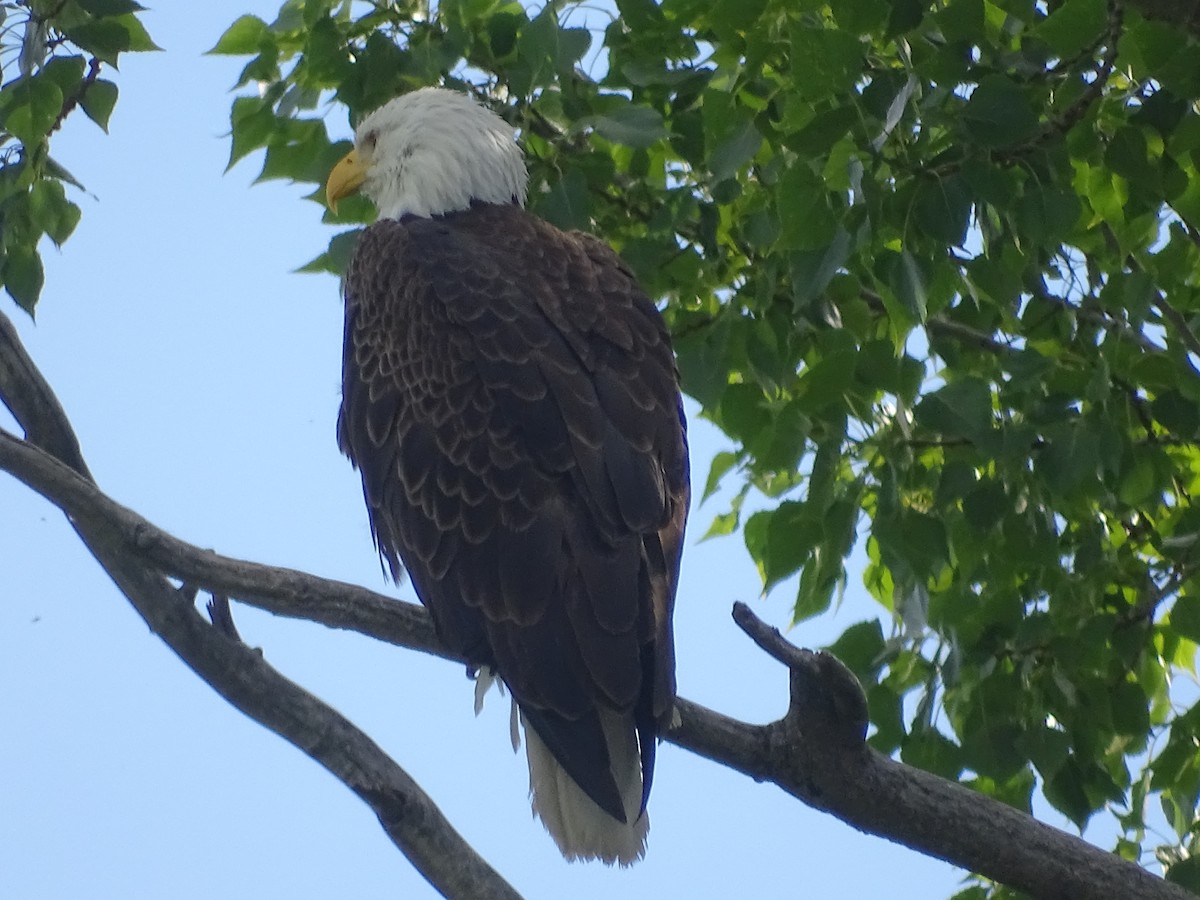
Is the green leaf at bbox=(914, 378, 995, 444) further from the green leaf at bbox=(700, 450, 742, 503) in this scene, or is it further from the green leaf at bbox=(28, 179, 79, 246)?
the green leaf at bbox=(28, 179, 79, 246)

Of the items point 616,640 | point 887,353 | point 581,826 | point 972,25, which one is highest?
point 972,25

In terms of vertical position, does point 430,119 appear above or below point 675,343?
above

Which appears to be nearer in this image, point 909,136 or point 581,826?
point 909,136

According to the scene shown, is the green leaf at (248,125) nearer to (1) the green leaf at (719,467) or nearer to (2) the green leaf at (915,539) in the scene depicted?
(1) the green leaf at (719,467)

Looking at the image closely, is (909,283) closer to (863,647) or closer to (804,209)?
(804,209)

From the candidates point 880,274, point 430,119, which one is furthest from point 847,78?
point 430,119

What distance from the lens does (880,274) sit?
106 inches

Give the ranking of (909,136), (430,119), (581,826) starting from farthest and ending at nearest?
(430,119)
(581,826)
(909,136)

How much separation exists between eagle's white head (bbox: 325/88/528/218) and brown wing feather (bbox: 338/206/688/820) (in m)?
0.50

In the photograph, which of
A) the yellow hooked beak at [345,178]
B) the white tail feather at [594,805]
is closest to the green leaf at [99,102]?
the yellow hooked beak at [345,178]

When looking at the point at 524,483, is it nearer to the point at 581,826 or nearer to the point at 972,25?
the point at 581,826

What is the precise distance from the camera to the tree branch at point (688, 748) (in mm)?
2615

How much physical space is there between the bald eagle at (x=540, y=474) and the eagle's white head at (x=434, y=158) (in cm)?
41

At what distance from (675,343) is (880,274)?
789mm
